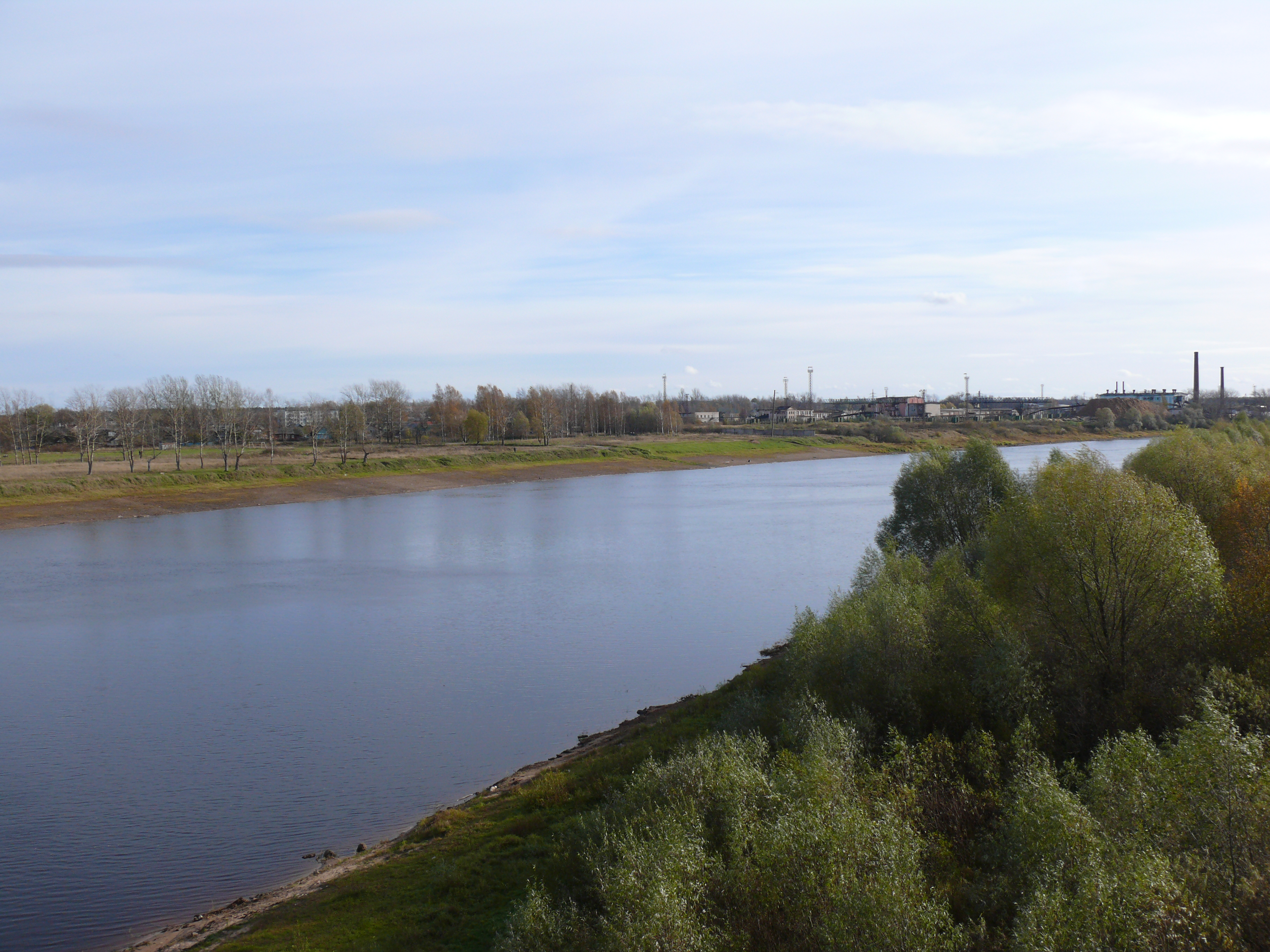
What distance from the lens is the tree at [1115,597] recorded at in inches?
421

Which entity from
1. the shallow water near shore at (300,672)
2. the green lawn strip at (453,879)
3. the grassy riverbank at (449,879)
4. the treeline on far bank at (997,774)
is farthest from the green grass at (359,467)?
the treeline on far bank at (997,774)

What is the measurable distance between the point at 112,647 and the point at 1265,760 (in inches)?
874

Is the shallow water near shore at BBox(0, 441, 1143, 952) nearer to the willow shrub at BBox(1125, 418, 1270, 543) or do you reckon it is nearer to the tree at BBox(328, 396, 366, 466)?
the willow shrub at BBox(1125, 418, 1270, 543)

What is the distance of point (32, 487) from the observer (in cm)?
4778

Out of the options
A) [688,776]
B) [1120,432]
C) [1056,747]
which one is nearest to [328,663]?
[688,776]

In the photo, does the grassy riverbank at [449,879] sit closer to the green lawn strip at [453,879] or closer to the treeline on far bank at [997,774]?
the green lawn strip at [453,879]

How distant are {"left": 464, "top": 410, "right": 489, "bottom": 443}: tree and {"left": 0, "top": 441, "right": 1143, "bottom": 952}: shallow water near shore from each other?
142 ft

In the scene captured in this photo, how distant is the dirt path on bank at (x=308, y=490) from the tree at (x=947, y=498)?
39676 mm

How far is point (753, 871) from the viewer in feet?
24.6

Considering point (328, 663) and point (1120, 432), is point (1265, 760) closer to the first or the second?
point (328, 663)

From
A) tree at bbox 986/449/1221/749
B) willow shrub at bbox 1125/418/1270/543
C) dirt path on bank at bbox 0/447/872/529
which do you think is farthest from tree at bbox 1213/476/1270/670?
dirt path on bank at bbox 0/447/872/529

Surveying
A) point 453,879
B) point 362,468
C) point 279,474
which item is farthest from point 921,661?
point 362,468

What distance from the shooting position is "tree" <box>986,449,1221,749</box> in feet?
35.1

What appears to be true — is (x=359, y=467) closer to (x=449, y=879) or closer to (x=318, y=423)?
(x=318, y=423)
